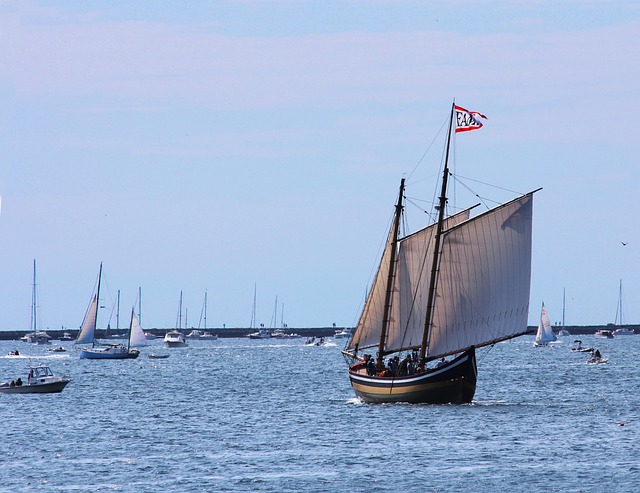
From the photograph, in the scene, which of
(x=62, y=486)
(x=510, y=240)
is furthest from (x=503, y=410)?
(x=62, y=486)

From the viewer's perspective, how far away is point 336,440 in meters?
66.4

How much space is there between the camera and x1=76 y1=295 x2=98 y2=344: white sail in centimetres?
17816

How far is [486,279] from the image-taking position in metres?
81.1

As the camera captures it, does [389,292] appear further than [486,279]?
Yes

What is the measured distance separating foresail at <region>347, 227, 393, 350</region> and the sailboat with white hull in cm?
7

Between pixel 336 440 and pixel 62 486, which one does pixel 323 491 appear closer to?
pixel 62 486

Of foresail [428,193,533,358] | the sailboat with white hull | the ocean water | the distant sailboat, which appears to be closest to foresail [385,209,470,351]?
the sailboat with white hull

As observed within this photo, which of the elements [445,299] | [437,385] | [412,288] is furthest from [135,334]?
[437,385]

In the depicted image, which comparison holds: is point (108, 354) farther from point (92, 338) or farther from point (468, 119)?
point (468, 119)

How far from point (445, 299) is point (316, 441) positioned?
2042 cm

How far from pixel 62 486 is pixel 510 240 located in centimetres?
3692

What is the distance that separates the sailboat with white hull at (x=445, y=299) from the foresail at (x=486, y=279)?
0.20 ft

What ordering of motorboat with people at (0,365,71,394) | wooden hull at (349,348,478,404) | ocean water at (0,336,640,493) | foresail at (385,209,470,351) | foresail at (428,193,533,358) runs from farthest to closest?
motorboat with people at (0,365,71,394) → foresail at (385,209,470,351) → wooden hull at (349,348,478,404) → foresail at (428,193,533,358) → ocean water at (0,336,640,493)

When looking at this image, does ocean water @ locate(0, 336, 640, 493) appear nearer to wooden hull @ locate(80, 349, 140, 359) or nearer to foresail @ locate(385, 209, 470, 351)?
foresail @ locate(385, 209, 470, 351)
